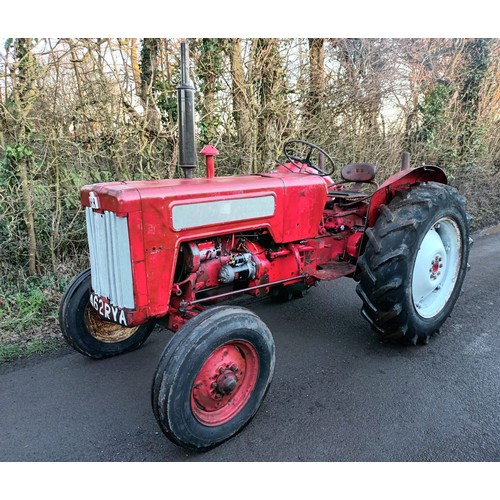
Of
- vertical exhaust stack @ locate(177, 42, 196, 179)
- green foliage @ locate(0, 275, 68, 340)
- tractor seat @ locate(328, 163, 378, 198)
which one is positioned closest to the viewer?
vertical exhaust stack @ locate(177, 42, 196, 179)

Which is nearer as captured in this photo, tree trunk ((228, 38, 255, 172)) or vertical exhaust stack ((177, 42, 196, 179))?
vertical exhaust stack ((177, 42, 196, 179))

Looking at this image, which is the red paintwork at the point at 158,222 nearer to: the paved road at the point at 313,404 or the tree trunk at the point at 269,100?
the paved road at the point at 313,404

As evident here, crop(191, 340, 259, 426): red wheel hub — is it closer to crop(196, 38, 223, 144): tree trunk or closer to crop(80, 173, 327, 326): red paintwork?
crop(80, 173, 327, 326): red paintwork

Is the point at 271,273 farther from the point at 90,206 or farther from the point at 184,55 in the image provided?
the point at 184,55

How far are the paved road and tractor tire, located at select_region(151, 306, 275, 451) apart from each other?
5.7 inches

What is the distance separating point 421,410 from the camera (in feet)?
8.30

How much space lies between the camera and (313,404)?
2598mm

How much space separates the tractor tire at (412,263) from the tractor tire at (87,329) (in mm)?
1751

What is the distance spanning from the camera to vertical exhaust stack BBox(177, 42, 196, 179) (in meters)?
2.55

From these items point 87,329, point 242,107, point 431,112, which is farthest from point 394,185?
point 431,112

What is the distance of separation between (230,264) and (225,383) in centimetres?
79

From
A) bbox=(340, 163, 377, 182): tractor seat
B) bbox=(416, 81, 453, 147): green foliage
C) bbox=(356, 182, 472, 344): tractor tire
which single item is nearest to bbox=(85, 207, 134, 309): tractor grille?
bbox=(356, 182, 472, 344): tractor tire

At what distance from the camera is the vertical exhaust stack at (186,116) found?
2.55m

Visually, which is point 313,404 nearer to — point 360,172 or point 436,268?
point 436,268
